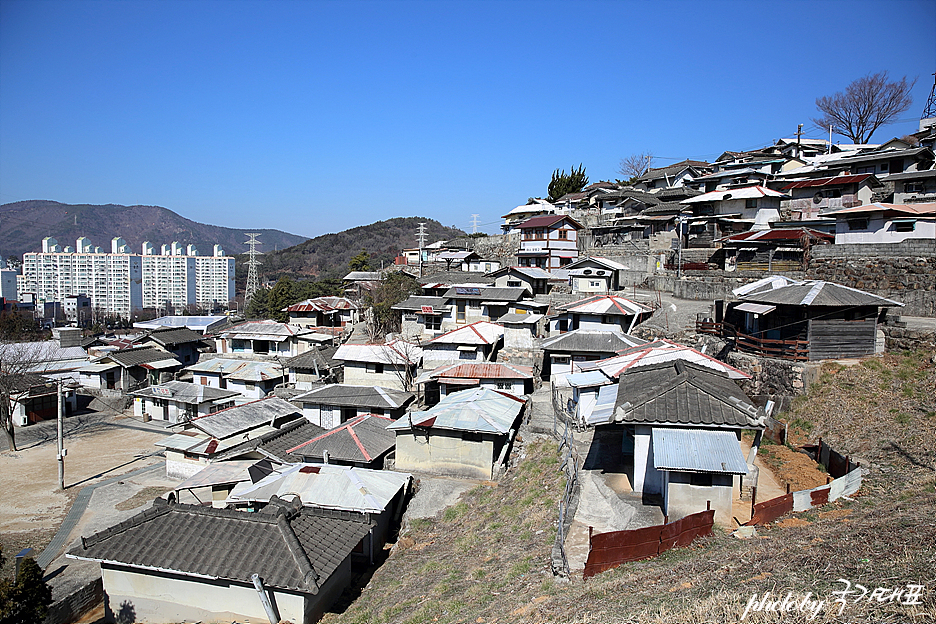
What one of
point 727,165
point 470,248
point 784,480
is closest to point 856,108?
point 727,165

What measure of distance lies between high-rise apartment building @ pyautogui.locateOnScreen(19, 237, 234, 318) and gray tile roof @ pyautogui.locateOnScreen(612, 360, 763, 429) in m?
122

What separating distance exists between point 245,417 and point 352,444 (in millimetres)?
7876

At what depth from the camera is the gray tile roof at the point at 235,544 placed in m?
10.8

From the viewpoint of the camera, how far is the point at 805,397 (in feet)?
55.2

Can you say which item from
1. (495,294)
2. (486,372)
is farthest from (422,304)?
(486,372)

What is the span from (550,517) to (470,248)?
172ft

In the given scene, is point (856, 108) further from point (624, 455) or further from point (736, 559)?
point (736, 559)

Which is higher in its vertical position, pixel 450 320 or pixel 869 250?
pixel 869 250

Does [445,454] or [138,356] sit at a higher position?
[138,356]

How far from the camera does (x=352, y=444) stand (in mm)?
19938

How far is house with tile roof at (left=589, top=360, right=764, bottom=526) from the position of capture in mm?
10547

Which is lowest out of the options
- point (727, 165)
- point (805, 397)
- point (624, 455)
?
point (624, 455)

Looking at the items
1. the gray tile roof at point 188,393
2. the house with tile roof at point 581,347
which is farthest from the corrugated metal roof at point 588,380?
the gray tile roof at point 188,393

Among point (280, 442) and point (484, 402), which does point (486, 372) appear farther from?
point (280, 442)
